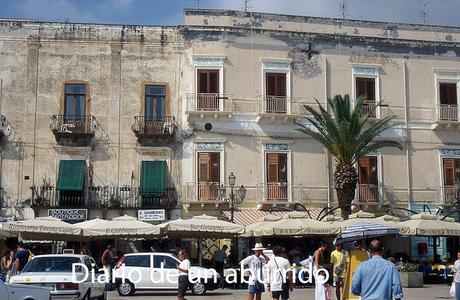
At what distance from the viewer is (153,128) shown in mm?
33875

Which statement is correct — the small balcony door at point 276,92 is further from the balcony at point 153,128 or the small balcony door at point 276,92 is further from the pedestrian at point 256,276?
the pedestrian at point 256,276

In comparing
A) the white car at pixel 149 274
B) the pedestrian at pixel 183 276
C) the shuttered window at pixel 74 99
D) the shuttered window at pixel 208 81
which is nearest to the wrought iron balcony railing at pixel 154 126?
the shuttered window at pixel 208 81

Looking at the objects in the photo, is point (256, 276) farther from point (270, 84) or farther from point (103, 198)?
point (270, 84)

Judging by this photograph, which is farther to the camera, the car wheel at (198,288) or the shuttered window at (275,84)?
the shuttered window at (275,84)

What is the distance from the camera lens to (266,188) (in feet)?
112

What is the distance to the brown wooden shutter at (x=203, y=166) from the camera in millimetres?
33781

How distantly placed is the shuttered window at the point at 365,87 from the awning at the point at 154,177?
34.3 ft

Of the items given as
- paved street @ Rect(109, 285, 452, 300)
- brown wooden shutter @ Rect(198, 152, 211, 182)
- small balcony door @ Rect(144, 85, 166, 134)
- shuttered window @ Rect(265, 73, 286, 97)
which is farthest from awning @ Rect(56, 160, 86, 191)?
shuttered window @ Rect(265, 73, 286, 97)

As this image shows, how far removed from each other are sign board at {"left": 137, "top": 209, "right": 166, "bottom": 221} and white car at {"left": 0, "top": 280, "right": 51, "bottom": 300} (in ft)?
57.7

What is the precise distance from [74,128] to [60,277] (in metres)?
16.6

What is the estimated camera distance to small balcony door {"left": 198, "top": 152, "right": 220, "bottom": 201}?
110 ft

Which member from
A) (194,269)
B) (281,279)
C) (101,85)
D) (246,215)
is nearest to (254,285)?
(281,279)

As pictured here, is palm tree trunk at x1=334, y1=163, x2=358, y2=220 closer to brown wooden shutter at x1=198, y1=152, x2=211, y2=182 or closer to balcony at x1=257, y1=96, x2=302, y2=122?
balcony at x1=257, y1=96, x2=302, y2=122

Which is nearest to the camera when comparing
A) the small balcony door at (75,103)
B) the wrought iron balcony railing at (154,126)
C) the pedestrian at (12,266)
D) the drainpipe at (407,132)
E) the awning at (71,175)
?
the pedestrian at (12,266)
